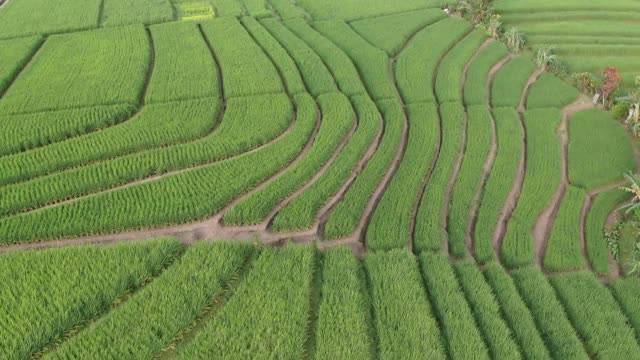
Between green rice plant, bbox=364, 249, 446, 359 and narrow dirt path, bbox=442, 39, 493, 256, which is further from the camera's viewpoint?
narrow dirt path, bbox=442, 39, 493, 256

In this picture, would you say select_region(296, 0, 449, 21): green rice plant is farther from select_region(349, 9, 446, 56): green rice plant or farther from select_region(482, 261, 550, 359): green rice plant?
select_region(482, 261, 550, 359): green rice plant

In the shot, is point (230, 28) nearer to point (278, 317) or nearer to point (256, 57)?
point (256, 57)

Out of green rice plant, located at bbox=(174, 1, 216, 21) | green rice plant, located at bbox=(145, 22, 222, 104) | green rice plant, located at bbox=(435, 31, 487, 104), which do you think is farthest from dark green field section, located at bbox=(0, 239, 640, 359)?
green rice plant, located at bbox=(174, 1, 216, 21)

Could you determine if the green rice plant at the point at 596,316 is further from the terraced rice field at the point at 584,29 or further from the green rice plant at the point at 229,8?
the green rice plant at the point at 229,8

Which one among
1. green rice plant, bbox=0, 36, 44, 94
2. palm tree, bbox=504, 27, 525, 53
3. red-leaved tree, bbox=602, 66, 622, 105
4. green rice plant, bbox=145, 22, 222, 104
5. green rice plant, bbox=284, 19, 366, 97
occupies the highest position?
palm tree, bbox=504, 27, 525, 53

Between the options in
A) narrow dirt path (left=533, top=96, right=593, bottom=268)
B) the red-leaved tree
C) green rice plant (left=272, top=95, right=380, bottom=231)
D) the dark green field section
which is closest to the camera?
the dark green field section
